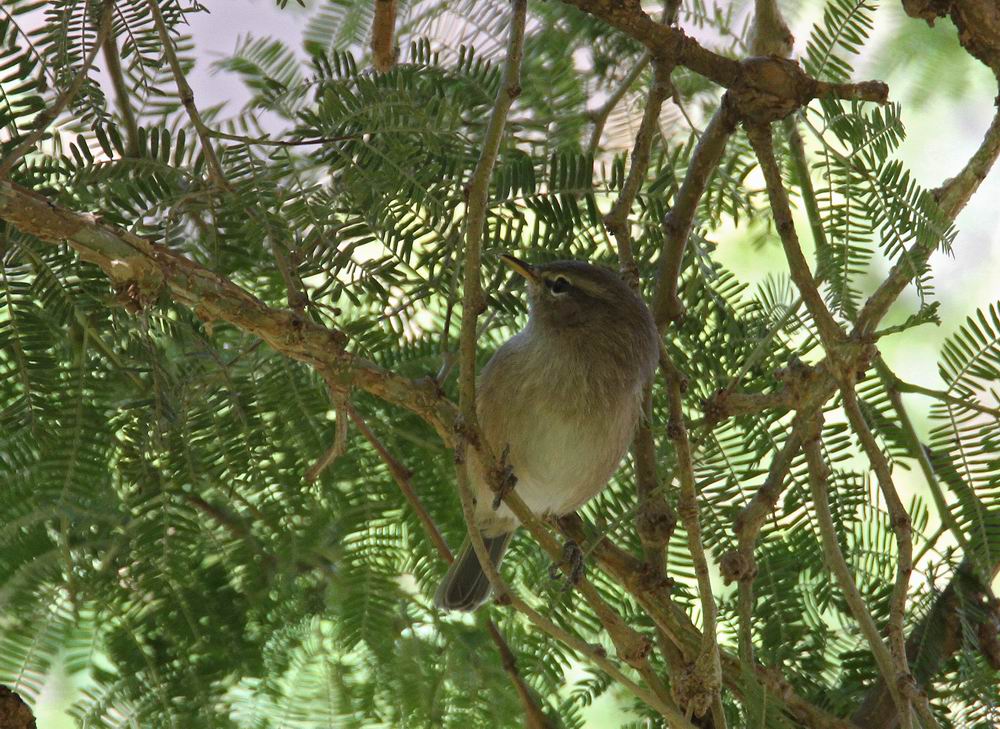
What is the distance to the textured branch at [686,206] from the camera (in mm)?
3520

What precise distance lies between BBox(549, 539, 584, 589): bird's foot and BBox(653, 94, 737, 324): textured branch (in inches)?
33.4

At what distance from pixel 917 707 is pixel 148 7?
291 cm

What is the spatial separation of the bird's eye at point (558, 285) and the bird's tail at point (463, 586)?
3.31 feet

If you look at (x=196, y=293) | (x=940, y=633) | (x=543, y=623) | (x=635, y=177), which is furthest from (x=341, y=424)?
(x=940, y=633)

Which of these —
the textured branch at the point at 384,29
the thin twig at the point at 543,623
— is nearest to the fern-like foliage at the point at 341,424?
the thin twig at the point at 543,623

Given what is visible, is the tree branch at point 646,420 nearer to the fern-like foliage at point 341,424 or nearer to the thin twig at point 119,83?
the fern-like foliage at point 341,424

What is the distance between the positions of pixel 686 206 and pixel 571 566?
1215 millimetres

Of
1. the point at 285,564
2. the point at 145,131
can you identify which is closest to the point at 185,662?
the point at 285,564

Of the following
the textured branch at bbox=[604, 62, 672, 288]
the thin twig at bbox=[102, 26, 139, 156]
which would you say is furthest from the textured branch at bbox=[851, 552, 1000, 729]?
the thin twig at bbox=[102, 26, 139, 156]

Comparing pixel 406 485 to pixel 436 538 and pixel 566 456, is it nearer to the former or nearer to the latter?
pixel 436 538

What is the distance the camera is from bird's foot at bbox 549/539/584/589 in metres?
3.21

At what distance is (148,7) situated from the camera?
10.5 ft

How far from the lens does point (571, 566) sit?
3344 mm

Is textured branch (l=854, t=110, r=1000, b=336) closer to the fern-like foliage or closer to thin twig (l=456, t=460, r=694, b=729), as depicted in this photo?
the fern-like foliage
